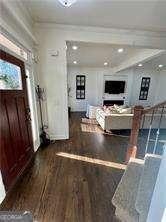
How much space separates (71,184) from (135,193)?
40.7 inches

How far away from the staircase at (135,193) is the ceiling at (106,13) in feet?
8.40

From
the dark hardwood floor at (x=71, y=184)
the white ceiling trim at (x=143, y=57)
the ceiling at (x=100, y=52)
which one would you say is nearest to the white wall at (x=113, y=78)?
the white ceiling trim at (x=143, y=57)

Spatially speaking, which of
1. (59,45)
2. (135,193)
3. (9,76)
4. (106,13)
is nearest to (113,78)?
(59,45)

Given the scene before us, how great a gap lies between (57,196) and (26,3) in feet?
10.6

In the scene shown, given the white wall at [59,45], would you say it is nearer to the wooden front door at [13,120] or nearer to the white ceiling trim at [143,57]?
the white ceiling trim at [143,57]

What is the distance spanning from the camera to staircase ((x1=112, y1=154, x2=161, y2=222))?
1357 mm

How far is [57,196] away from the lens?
1.98 metres

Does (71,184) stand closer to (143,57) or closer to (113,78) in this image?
(143,57)

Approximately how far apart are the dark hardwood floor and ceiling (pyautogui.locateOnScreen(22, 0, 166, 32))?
2.96 m

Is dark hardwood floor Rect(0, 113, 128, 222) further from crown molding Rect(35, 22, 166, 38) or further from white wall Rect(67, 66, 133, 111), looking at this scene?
white wall Rect(67, 66, 133, 111)

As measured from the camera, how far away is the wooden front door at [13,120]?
1.96 metres

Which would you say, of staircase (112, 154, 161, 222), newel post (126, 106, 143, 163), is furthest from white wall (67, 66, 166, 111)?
staircase (112, 154, 161, 222)

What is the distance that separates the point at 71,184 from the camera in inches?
87.5

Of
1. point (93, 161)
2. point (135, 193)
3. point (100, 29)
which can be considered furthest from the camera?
point (100, 29)
